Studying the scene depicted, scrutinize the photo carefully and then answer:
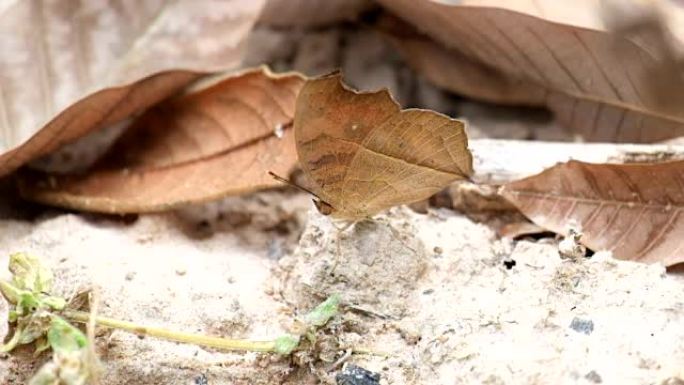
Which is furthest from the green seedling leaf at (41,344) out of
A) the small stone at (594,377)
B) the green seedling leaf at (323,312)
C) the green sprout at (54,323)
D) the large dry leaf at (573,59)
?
the large dry leaf at (573,59)

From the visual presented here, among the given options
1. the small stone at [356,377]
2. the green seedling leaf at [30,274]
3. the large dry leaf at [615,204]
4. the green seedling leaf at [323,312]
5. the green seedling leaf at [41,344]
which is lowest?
the green seedling leaf at [41,344]

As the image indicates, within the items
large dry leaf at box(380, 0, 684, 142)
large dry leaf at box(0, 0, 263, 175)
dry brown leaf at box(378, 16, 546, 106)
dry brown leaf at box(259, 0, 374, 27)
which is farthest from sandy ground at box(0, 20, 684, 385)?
dry brown leaf at box(259, 0, 374, 27)

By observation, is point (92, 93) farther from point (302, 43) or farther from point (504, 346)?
point (504, 346)

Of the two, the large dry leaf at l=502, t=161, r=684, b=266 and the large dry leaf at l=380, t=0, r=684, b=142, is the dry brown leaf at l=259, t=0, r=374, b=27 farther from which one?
the large dry leaf at l=502, t=161, r=684, b=266

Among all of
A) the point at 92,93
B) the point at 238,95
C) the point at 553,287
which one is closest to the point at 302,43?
the point at 238,95

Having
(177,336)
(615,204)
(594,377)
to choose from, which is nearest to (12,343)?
(177,336)

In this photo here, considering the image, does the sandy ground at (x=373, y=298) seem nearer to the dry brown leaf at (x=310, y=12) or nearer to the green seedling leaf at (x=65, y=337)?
the green seedling leaf at (x=65, y=337)
